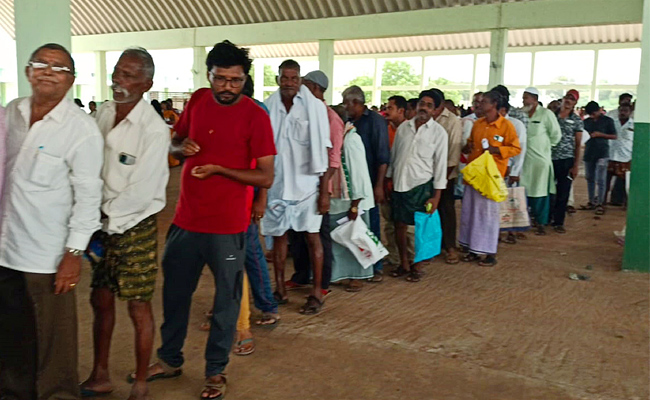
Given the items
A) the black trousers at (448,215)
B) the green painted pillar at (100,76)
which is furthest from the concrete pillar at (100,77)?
the black trousers at (448,215)

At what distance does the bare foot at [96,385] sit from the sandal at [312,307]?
1694mm

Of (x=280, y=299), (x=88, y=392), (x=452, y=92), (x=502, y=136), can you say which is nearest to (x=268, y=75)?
(x=452, y=92)

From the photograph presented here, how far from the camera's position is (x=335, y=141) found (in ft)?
15.2

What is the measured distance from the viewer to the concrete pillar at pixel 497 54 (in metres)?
12.3

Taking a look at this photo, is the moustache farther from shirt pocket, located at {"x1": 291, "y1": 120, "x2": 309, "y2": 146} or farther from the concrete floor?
shirt pocket, located at {"x1": 291, "y1": 120, "x2": 309, "y2": 146}

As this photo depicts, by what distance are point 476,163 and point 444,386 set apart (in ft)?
10.1

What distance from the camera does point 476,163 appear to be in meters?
6.04

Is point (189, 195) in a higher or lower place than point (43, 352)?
higher

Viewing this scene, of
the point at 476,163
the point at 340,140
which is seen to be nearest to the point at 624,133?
the point at 476,163

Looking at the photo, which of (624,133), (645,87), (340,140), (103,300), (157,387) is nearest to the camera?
(103,300)

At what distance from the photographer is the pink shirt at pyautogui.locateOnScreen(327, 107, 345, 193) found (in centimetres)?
454

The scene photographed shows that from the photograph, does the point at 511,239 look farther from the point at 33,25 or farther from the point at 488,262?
the point at 33,25

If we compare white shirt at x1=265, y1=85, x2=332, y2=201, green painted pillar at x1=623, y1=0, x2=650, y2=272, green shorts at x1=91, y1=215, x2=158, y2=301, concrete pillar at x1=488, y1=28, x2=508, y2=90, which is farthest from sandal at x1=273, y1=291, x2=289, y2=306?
concrete pillar at x1=488, y1=28, x2=508, y2=90

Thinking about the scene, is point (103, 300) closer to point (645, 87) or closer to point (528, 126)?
point (645, 87)
